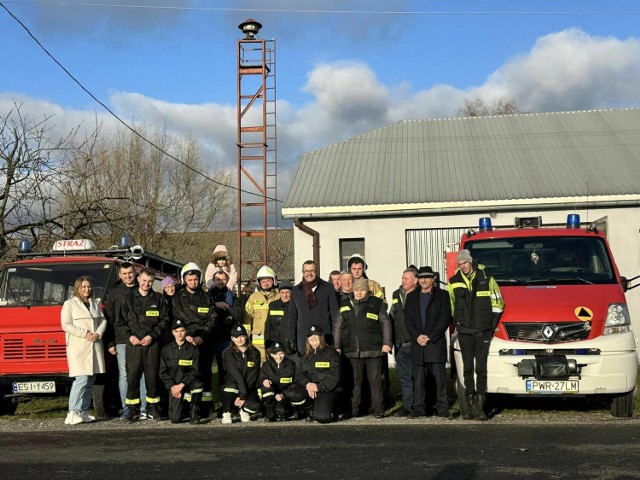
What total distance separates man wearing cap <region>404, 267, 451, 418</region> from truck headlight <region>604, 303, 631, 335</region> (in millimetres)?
1875

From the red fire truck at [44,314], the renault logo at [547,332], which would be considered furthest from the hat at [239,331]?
the renault logo at [547,332]

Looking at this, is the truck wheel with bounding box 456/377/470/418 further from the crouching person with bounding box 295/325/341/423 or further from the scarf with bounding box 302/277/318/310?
the scarf with bounding box 302/277/318/310

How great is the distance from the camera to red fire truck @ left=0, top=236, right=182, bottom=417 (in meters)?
11.6

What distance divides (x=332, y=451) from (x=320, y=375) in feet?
8.75

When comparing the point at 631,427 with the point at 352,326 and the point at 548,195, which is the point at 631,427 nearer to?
the point at 352,326

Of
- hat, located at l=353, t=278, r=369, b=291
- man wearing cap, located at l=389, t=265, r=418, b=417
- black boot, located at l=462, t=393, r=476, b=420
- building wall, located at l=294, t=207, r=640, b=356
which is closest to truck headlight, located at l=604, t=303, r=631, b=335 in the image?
black boot, located at l=462, t=393, r=476, b=420

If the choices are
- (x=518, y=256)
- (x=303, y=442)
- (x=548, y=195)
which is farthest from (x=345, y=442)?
(x=548, y=195)

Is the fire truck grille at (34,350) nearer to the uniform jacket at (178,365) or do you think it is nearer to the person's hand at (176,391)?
the uniform jacket at (178,365)

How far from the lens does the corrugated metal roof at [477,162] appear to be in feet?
66.5

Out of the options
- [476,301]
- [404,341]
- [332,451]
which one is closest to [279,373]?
[404,341]

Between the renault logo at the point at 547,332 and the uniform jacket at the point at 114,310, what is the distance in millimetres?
5139

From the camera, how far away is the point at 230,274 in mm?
13008

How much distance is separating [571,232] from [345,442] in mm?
4634

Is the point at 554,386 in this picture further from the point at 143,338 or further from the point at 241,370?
the point at 143,338
